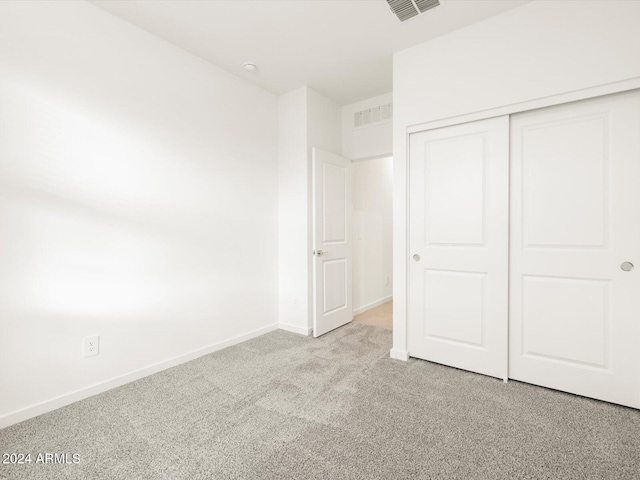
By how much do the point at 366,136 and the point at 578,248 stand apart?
8.06 feet

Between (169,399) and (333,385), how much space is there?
1.16m

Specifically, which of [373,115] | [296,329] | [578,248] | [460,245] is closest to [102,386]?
[296,329]

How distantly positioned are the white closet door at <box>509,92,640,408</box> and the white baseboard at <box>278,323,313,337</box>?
1927 mm

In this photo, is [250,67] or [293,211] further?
[293,211]

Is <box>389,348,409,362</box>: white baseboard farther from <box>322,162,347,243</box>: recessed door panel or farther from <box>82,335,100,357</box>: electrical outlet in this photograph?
<box>82,335,100,357</box>: electrical outlet

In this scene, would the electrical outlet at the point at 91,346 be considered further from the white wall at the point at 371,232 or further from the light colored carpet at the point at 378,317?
the white wall at the point at 371,232

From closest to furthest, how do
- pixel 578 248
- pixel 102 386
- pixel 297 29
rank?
pixel 578 248 → pixel 102 386 → pixel 297 29

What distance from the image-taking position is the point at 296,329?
3.46 m

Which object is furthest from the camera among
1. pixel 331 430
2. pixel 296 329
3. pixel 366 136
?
pixel 366 136

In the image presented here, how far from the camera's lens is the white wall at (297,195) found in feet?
11.2

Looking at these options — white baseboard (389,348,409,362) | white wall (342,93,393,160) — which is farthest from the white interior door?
white baseboard (389,348,409,362)

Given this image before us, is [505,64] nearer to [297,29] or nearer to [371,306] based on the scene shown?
[297,29]

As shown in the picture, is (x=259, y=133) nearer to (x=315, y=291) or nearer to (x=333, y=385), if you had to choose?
(x=315, y=291)

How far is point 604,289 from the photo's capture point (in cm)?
198
